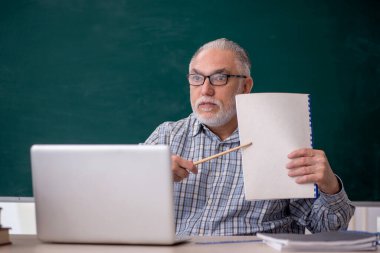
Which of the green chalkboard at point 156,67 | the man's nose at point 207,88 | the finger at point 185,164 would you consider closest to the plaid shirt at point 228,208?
the man's nose at point 207,88

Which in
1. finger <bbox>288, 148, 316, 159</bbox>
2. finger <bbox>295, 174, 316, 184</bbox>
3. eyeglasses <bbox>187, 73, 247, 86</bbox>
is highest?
eyeglasses <bbox>187, 73, 247, 86</bbox>

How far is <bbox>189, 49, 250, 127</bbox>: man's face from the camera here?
2633 mm

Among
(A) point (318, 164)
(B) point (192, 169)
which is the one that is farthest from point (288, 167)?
(B) point (192, 169)

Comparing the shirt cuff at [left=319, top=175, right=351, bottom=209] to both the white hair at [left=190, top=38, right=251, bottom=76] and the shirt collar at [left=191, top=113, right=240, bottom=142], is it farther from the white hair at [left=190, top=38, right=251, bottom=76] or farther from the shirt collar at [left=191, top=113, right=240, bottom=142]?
the white hair at [left=190, top=38, right=251, bottom=76]

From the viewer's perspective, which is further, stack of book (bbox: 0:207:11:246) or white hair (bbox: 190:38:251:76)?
white hair (bbox: 190:38:251:76)

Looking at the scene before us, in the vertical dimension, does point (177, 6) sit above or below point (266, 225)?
above

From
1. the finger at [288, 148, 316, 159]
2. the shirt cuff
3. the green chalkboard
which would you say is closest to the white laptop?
the finger at [288, 148, 316, 159]

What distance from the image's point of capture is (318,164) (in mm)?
2033

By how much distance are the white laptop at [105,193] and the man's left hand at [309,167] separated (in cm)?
50

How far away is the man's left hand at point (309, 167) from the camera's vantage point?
1.93m

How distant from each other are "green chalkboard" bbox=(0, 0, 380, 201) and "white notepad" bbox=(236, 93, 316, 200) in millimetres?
1223

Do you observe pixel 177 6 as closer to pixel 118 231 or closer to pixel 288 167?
pixel 288 167

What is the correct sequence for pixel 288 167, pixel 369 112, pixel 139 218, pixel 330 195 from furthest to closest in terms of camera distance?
1. pixel 369 112
2. pixel 330 195
3. pixel 288 167
4. pixel 139 218

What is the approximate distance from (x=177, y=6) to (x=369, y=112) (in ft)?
3.69
